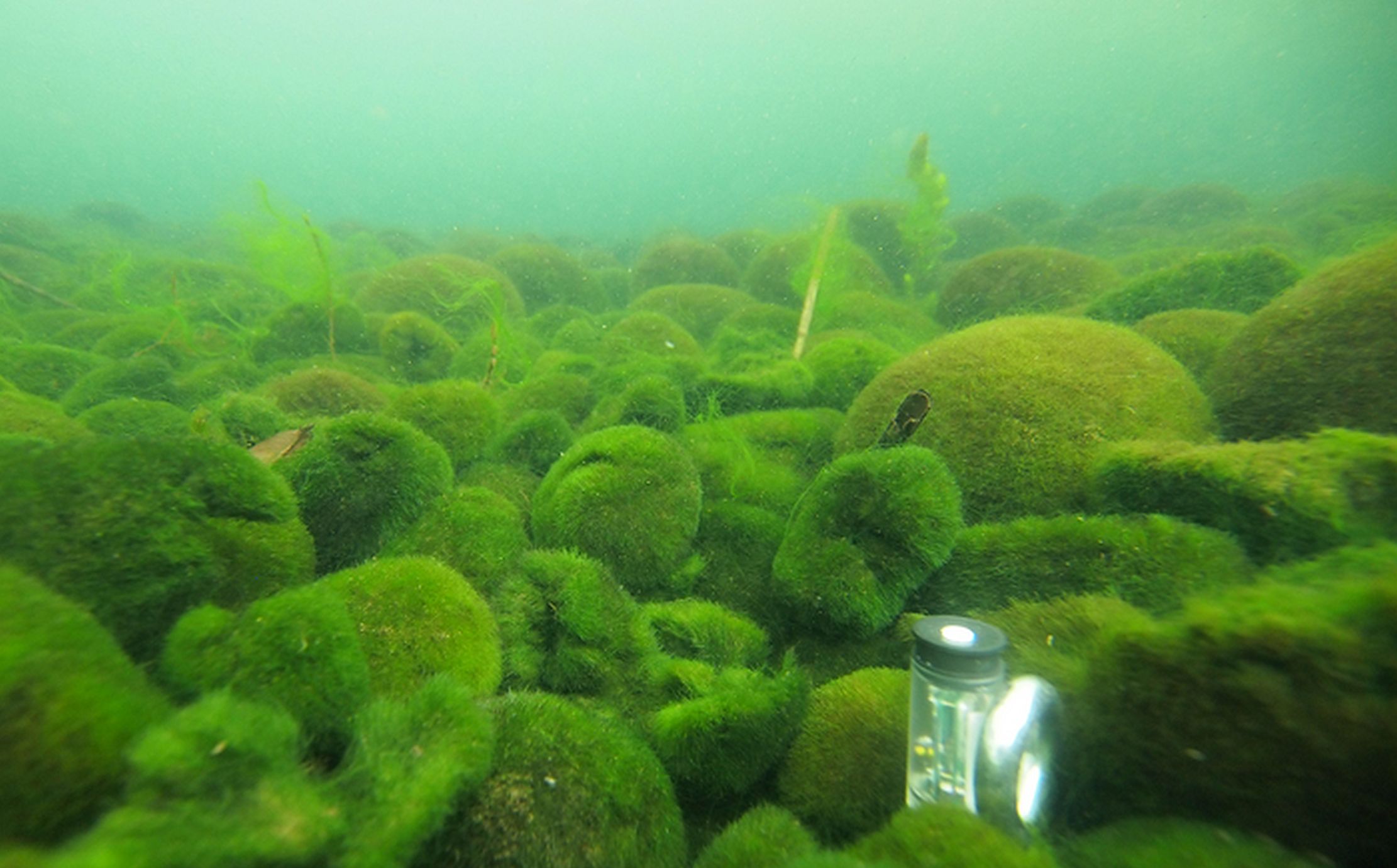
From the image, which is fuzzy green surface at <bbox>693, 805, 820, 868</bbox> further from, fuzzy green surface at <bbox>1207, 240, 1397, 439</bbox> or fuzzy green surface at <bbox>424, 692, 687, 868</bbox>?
fuzzy green surface at <bbox>1207, 240, 1397, 439</bbox>

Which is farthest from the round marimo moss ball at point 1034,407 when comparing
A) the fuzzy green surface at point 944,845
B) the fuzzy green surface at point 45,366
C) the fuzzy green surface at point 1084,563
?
the fuzzy green surface at point 45,366

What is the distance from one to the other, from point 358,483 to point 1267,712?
2991 millimetres

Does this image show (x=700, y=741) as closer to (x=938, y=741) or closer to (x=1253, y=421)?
(x=938, y=741)

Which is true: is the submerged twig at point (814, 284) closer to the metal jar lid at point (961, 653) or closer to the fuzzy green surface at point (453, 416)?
the fuzzy green surface at point (453, 416)

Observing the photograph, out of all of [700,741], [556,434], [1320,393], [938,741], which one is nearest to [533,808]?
[700,741]

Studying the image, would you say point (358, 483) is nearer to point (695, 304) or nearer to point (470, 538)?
point (470, 538)

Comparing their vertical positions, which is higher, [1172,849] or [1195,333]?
[1195,333]

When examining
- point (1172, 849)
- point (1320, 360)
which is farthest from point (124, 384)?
point (1320, 360)

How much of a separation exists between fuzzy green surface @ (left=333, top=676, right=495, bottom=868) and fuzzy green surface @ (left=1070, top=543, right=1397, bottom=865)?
160cm

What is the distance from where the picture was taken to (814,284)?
19.3 ft

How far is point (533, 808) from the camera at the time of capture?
157 centimetres

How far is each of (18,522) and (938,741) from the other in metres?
2.50

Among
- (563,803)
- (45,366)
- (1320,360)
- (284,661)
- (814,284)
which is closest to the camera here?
(284,661)

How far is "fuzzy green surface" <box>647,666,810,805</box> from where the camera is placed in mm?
1872
